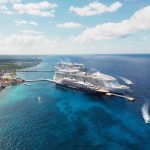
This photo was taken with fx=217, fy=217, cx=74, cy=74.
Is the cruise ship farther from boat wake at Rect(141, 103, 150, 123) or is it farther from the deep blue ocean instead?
boat wake at Rect(141, 103, 150, 123)

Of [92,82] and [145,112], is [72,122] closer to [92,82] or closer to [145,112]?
[145,112]

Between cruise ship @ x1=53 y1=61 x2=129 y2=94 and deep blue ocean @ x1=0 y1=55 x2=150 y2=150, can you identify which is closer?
deep blue ocean @ x1=0 y1=55 x2=150 y2=150

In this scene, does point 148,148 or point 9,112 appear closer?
point 148,148

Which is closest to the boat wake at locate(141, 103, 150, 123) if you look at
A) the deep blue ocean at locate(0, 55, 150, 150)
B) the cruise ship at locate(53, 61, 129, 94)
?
the deep blue ocean at locate(0, 55, 150, 150)

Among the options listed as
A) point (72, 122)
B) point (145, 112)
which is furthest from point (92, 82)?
point (72, 122)

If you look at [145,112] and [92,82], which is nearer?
[145,112]

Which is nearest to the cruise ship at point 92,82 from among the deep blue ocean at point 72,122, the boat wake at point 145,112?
the deep blue ocean at point 72,122

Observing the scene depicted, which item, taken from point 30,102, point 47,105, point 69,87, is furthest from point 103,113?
point 69,87

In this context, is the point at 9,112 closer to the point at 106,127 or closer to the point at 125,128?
the point at 106,127
